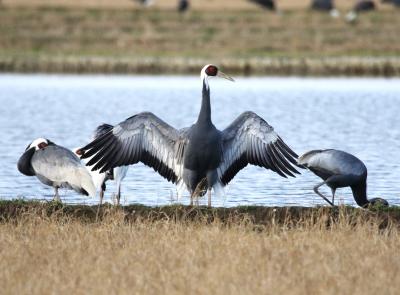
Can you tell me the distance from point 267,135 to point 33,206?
8.71ft

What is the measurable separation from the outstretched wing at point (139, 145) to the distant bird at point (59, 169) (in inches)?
31.1

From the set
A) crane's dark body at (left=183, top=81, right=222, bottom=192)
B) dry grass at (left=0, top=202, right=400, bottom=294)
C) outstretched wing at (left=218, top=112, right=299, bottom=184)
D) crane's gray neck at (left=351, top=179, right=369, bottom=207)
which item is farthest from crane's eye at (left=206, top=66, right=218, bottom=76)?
crane's gray neck at (left=351, top=179, right=369, bottom=207)

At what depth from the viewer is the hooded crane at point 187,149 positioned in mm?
11141

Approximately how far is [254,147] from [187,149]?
773mm

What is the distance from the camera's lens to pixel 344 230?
361 inches

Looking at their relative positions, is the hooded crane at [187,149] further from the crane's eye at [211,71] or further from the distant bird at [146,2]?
the distant bird at [146,2]

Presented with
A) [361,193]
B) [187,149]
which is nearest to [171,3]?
[361,193]

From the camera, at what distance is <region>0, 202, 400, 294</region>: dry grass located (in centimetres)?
725

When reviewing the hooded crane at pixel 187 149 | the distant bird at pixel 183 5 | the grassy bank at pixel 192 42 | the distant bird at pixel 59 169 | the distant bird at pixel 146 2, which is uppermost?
the distant bird at pixel 146 2

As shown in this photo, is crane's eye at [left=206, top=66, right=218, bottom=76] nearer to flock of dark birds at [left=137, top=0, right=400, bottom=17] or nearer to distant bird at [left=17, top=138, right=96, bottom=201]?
distant bird at [left=17, top=138, right=96, bottom=201]

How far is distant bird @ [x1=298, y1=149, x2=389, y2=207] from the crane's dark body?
1.22m

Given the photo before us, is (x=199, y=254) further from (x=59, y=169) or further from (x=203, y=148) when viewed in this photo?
(x=59, y=169)

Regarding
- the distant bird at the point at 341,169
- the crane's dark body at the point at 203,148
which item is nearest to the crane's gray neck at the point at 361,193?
the distant bird at the point at 341,169

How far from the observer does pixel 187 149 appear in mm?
11023
